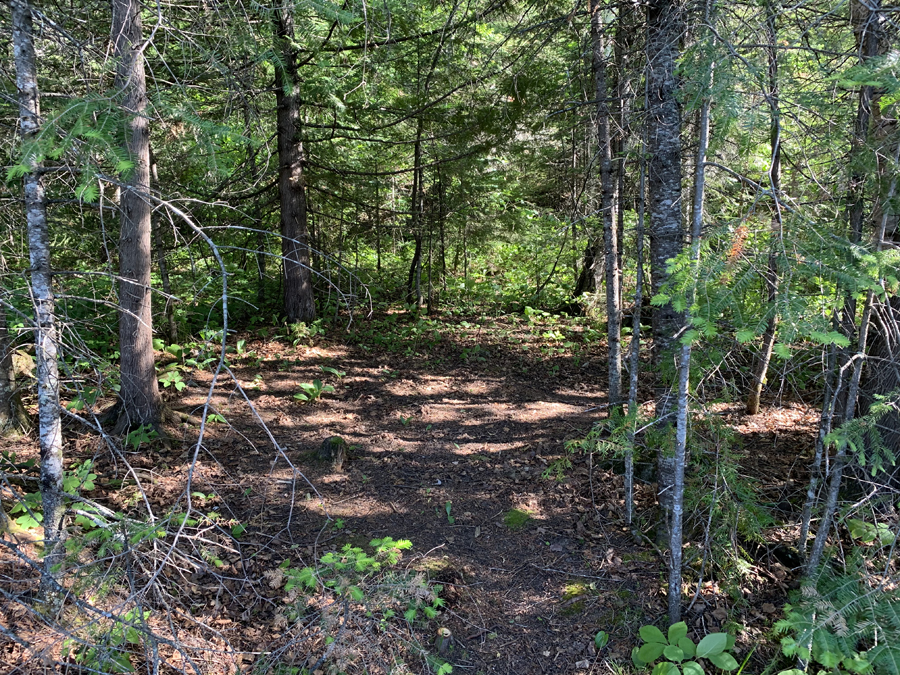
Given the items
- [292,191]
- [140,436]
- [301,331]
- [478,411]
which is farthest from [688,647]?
[292,191]

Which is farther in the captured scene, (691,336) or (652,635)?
(652,635)

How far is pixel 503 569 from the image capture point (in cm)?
504

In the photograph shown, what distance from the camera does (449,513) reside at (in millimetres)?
5762

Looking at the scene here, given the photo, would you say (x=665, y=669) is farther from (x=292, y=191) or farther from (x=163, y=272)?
(x=292, y=191)

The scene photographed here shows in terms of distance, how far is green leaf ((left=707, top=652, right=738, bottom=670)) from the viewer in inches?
151

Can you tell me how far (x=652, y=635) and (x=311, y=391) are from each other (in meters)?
5.73

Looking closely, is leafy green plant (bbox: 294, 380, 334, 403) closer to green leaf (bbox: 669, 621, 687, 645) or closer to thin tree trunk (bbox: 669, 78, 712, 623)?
thin tree trunk (bbox: 669, 78, 712, 623)

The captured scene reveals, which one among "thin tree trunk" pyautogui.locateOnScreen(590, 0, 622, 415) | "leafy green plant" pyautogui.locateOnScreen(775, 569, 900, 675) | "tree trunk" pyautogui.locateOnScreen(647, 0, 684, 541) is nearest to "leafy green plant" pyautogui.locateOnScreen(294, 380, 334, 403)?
"thin tree trunk" pyautogui.locateOnScreen(590, 0, 622, 415)

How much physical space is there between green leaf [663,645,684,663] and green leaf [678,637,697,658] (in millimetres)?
43

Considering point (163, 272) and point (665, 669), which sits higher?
point (163, 272)

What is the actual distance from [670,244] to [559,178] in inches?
285

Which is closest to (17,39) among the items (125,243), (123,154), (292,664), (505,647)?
(123,154)

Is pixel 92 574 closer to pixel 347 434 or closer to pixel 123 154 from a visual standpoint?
pixel 123 154

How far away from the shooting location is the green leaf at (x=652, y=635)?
4.07 m
